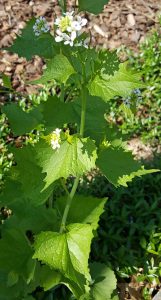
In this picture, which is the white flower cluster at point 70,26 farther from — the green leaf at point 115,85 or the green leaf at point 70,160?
the green leaf at point 70,160

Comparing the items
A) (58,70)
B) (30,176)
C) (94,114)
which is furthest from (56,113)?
(58,70)

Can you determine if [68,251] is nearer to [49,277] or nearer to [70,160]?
[49,277]

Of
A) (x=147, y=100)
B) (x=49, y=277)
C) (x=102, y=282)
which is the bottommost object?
(x=102, y=282)

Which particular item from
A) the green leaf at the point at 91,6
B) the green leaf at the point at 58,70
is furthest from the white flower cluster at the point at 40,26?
the green leaf at the point at 58,70

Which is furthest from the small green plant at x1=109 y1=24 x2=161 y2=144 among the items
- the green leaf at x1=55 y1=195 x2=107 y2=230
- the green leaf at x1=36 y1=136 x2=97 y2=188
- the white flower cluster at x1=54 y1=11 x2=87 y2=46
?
the white flower cluster at x1=54 y1=11 x2=87 y2=46

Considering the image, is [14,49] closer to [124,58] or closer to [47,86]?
[47,86]

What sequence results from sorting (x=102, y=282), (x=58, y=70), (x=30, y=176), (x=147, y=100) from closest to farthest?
(x=58, y=70) < (x=30, y=176) < (x=102, y=282) < (x=147, y=100)

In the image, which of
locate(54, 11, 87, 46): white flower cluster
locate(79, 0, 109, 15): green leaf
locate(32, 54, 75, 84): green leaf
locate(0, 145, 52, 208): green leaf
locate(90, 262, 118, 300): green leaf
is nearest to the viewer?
locate(54, 11, 87, 46): white flower cluster

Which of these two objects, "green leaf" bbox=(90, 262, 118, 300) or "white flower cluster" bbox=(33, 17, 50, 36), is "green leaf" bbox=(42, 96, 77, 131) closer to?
"white flower cluster" bbox=(33, 17, 50, 36)
